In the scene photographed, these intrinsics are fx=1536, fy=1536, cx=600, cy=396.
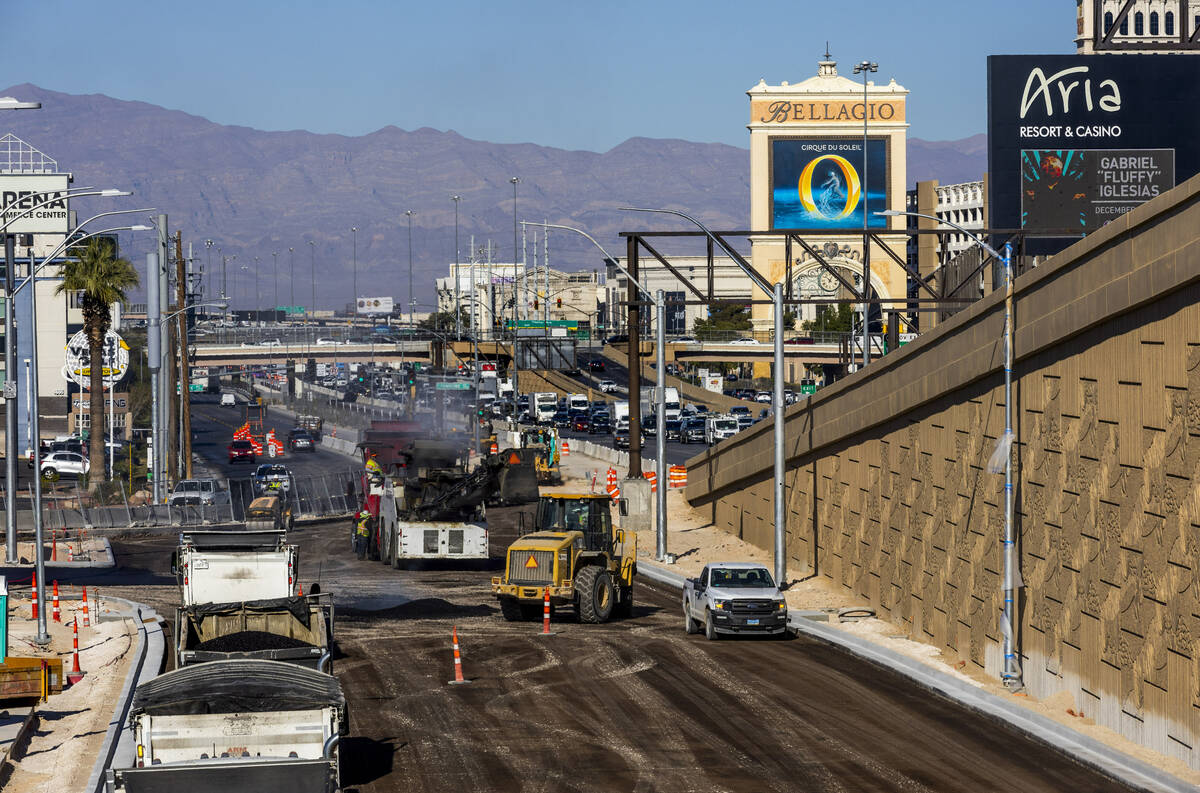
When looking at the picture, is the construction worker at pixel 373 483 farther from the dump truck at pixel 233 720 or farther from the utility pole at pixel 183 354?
the dump truck at pixel 233 720

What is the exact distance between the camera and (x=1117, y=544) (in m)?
23.7

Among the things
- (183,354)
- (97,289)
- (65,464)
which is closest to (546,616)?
(183,354)

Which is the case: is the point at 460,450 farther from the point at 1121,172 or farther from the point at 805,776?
the point at 805,776

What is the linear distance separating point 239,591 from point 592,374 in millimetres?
128490

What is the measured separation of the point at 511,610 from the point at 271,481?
131ft

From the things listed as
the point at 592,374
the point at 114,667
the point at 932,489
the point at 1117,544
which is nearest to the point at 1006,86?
the point at 932,489

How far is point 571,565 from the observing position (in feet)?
117

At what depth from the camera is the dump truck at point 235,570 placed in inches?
1145

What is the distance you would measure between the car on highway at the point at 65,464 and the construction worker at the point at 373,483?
106 feet

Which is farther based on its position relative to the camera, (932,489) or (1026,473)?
(932,489)

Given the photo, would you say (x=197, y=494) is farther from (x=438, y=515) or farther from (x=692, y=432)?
(x=692, y=432)

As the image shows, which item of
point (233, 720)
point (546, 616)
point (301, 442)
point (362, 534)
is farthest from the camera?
point (301, 442)

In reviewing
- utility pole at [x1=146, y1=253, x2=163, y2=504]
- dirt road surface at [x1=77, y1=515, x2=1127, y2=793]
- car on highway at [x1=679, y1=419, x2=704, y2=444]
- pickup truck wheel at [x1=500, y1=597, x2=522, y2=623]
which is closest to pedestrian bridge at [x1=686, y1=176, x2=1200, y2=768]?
dirt road surface at [x1=77, y1=515, x2=1127, y2=793]

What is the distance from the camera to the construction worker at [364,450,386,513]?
53156mm
